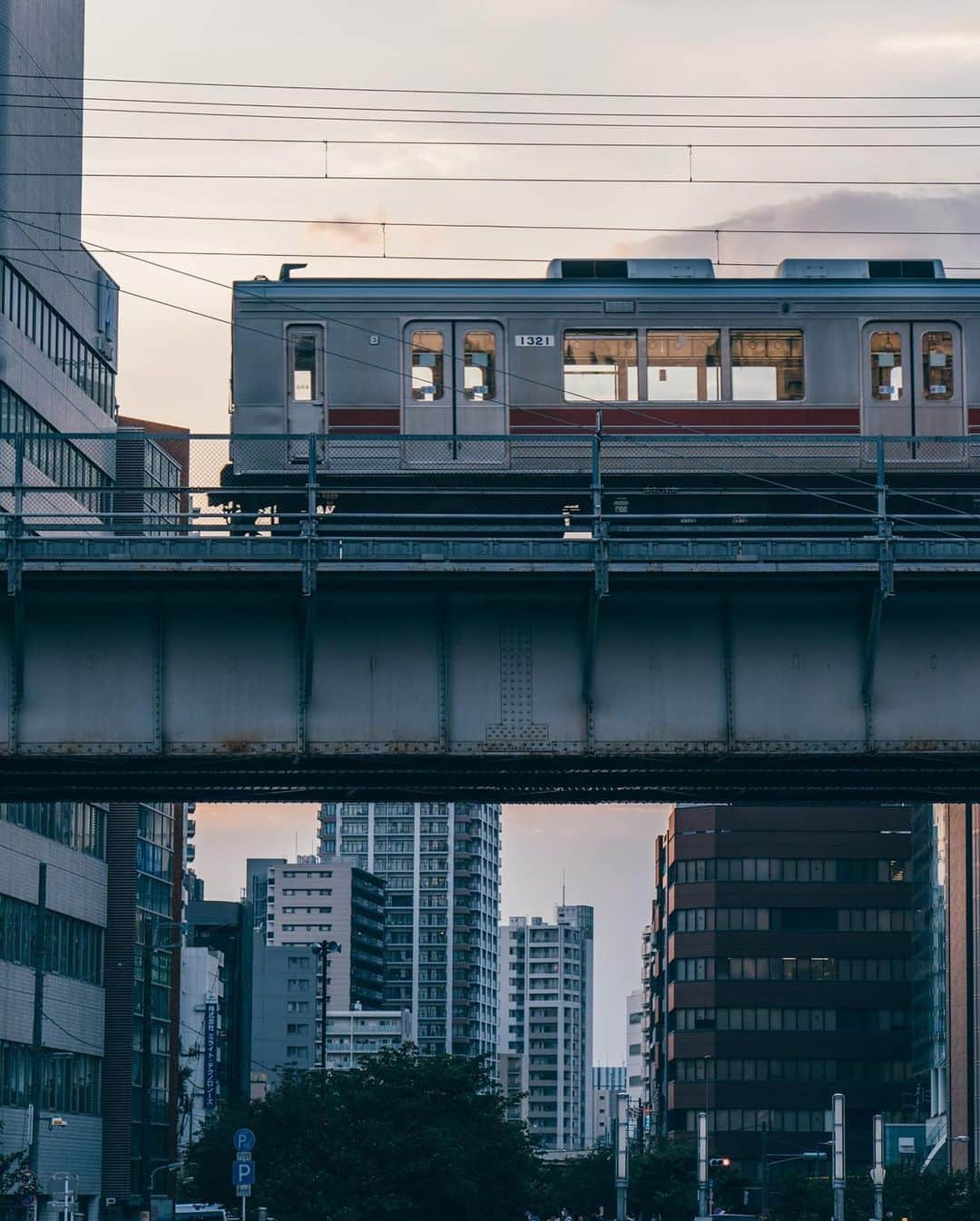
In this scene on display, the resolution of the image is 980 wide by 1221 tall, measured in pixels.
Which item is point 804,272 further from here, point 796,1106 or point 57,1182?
point 796,1106

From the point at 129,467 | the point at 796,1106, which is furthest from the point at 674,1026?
the point at 129,467

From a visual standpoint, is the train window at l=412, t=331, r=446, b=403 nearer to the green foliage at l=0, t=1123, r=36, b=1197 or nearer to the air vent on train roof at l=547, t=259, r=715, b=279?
the air vent on train roof at l=547, t=259, r=715, b=279

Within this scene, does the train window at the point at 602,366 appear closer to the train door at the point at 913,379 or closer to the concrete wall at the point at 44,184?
the train door at the point at 913,379

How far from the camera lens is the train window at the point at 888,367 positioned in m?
36.9

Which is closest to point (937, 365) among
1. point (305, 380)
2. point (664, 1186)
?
point (305, 380)

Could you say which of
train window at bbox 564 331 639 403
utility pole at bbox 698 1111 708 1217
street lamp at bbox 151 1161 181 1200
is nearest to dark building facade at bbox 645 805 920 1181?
street lamp at bbox 151 1161 181 1200

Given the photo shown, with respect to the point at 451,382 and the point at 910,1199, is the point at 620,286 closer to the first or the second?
the point at 451,382

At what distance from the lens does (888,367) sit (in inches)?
1455

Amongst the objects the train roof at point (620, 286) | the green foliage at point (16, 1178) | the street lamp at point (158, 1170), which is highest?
the train roof at point (620, 286)

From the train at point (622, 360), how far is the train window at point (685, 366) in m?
0.03

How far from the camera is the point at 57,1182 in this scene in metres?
72.3

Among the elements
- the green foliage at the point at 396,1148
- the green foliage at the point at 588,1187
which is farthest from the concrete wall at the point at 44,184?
the green foliage at the point at 588,1187

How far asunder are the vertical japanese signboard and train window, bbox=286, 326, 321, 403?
12252cm

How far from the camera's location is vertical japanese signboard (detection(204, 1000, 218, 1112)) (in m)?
156
